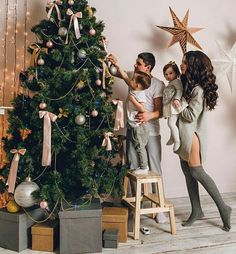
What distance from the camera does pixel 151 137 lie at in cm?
298

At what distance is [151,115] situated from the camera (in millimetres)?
2801

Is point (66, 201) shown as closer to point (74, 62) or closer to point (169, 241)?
point (169, 241)

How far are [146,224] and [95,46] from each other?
144 cm

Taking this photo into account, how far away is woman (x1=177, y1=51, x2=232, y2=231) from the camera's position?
2.68 m

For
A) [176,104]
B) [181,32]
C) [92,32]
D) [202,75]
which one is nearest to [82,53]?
[92,32]

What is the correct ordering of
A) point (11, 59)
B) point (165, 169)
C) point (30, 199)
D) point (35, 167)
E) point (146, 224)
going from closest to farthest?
point (30, 199), point (35, 167), point (146, 224), point (11, 59), point (165, 169)

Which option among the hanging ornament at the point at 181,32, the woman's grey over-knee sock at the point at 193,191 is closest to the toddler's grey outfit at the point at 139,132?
the woman's grey over-knee sock at the point at 193,191

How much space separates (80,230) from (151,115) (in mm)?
1039

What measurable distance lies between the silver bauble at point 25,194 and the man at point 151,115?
881 millimetres

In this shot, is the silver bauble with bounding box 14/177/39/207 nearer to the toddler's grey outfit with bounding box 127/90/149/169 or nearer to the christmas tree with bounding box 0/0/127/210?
the christmas tree with bounding box 0/0/127/210

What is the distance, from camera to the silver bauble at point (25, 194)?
2271mm

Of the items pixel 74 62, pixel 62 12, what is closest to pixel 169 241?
pixel 74 62

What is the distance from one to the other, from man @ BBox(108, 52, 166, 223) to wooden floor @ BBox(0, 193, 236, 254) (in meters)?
0.22

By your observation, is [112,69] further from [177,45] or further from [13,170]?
[177,45]
